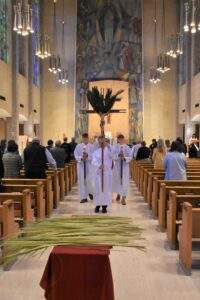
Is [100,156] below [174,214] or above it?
above

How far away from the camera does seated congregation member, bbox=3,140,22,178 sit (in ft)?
37.1

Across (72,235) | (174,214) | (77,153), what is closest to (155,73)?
(77,153)

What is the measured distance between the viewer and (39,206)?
395 inches

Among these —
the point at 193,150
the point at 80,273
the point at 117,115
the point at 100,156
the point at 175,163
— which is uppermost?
the point at 117,115

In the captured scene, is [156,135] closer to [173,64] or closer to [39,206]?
[173,64]

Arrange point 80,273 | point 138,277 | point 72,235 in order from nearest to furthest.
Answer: point 80,273
point 72,235
point 138,277

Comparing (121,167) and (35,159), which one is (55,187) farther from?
(35,159)

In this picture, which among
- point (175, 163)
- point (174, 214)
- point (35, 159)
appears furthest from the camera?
point (35, 159)

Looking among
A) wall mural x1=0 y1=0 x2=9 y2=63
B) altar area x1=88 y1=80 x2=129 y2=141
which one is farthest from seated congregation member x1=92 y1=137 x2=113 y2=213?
altar area x1=88 y1=80 x2=129 y2=141

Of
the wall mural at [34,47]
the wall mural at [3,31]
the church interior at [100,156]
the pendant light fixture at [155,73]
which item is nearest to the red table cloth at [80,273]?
the church interior at [100,156]

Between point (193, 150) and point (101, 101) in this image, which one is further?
point (193, 150)

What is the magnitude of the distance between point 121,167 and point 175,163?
9.91 feet

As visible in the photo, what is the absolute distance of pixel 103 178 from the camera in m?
12.0

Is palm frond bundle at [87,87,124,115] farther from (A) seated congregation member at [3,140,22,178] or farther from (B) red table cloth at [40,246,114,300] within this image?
(B) red table cloth at [40,246,114,300]
